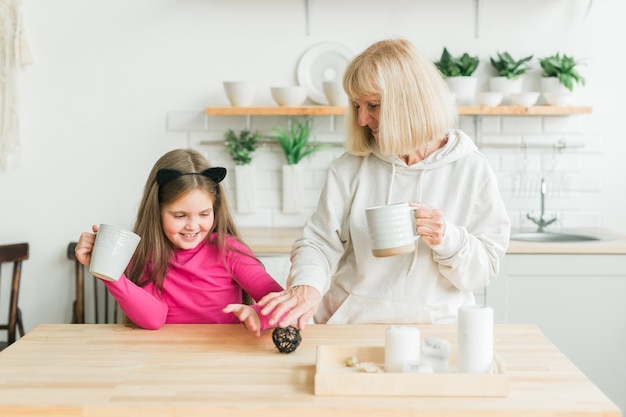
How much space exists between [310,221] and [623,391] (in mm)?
1926

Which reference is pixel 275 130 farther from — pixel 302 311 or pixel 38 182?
pixel 302 311

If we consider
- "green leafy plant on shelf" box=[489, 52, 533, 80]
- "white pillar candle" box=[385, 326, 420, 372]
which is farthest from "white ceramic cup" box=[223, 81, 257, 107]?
"white pillar candle" box=[385, 326, 420, 372]

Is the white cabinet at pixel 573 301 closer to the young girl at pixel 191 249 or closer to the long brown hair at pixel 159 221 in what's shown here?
the young girl at pixel 191 249

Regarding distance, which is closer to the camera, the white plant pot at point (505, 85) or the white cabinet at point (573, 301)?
the white cabinet at point (573, 301)

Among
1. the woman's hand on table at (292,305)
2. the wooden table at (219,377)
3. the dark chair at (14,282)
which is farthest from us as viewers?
the dark chair at (14,282)

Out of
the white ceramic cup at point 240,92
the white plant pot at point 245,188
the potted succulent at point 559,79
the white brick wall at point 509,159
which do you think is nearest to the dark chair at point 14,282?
the white brick wall at point 509,159

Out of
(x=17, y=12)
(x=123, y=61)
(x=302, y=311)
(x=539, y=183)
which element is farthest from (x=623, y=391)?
(x=17, y=12)

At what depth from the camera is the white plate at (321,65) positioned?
3799mm

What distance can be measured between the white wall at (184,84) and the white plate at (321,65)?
4cm

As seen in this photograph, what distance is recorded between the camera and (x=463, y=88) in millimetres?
3693

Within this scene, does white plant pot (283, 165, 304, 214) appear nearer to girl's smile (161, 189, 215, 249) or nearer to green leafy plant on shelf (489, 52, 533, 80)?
green leafy plant on shelf (489, 52, 533, 80)

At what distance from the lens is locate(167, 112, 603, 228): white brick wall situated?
152 inches

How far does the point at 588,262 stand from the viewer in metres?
3.31

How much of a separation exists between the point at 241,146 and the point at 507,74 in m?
1.28
